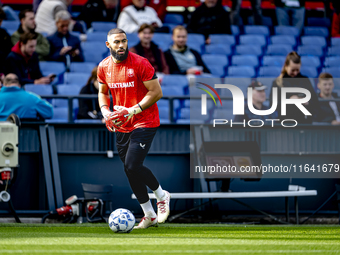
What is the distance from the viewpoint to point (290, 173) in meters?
9.17

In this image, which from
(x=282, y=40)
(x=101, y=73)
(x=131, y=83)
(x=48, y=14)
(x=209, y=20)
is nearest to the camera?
(x=131, y=83)

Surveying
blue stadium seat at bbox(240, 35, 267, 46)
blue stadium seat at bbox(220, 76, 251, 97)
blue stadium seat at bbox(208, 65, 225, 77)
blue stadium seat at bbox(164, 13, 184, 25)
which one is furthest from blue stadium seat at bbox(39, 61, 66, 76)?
blue stadium seat at bbox(240, 35, 267, 46)

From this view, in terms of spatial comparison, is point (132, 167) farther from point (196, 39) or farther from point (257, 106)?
point (196, 39)

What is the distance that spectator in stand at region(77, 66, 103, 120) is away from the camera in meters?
9.21

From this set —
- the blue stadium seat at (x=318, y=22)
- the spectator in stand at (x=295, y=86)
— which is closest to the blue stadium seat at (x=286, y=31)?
the blue stadium seat at (x=318, y=22)

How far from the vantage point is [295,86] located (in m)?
9.35

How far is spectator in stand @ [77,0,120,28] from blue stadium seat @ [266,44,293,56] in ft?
11.8

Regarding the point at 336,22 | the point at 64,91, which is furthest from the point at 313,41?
the point at 64,91

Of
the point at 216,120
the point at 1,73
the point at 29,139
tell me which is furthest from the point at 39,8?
the point at 216,120

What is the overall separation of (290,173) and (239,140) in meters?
0.95

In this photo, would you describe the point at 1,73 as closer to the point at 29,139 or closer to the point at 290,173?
the point at 29,139

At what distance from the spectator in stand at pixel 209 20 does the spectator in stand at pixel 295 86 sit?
143 inches

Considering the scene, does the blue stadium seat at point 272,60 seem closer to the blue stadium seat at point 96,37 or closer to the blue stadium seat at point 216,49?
the blue stadium seat at point 216,49

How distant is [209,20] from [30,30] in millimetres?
4143
